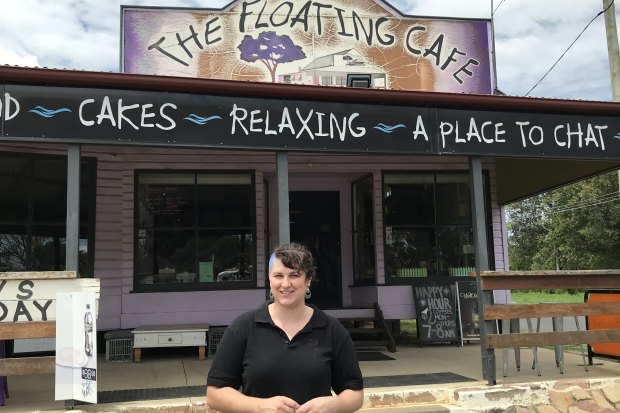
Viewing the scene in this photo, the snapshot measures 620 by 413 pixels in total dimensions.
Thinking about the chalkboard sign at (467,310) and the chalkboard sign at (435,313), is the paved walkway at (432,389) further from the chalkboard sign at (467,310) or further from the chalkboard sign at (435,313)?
the chalkboard sign at (467,310)

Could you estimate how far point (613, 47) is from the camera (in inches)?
446

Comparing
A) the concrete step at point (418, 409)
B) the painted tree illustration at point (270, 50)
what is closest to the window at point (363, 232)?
the painted tree illustration at point (270, 50)

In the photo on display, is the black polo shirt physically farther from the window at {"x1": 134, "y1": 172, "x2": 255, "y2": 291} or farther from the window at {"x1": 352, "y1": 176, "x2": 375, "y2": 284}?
the window at {"x1": 352, "y1": 176, "x2": 375, "y2": 284}

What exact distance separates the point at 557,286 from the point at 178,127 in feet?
13.3

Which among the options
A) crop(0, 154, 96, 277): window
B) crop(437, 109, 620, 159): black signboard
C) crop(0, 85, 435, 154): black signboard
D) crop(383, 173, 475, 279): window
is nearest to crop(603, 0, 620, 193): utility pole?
crop(383, 173, 475, 279): window

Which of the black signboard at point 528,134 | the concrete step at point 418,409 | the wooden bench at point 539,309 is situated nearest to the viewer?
the concrete step at point 418,409

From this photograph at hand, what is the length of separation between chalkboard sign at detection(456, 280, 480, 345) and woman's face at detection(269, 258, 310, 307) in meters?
6.77

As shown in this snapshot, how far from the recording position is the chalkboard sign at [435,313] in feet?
27.2

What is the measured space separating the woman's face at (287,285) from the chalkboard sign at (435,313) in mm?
6435

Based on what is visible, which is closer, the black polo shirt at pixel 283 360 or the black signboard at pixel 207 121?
the black polo shirt at pixel 283 360

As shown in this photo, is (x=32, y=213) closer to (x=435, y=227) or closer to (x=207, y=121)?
(x=207, y=121)

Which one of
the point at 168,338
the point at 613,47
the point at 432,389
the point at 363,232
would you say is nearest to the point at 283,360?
the point at 432,389

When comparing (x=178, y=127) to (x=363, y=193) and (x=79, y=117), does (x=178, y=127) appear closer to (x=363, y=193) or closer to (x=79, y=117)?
(x=79, y=117)

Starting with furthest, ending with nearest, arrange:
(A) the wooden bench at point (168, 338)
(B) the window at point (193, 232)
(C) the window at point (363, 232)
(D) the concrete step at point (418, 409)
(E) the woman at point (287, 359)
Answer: (C) the window at point (363, 232)
(B) the window at point (193, 232)
(A) the wooden bench at point (168, 338)
(D) the concrete step at point (418, 409)
(E) the woman at point (287, 359)
